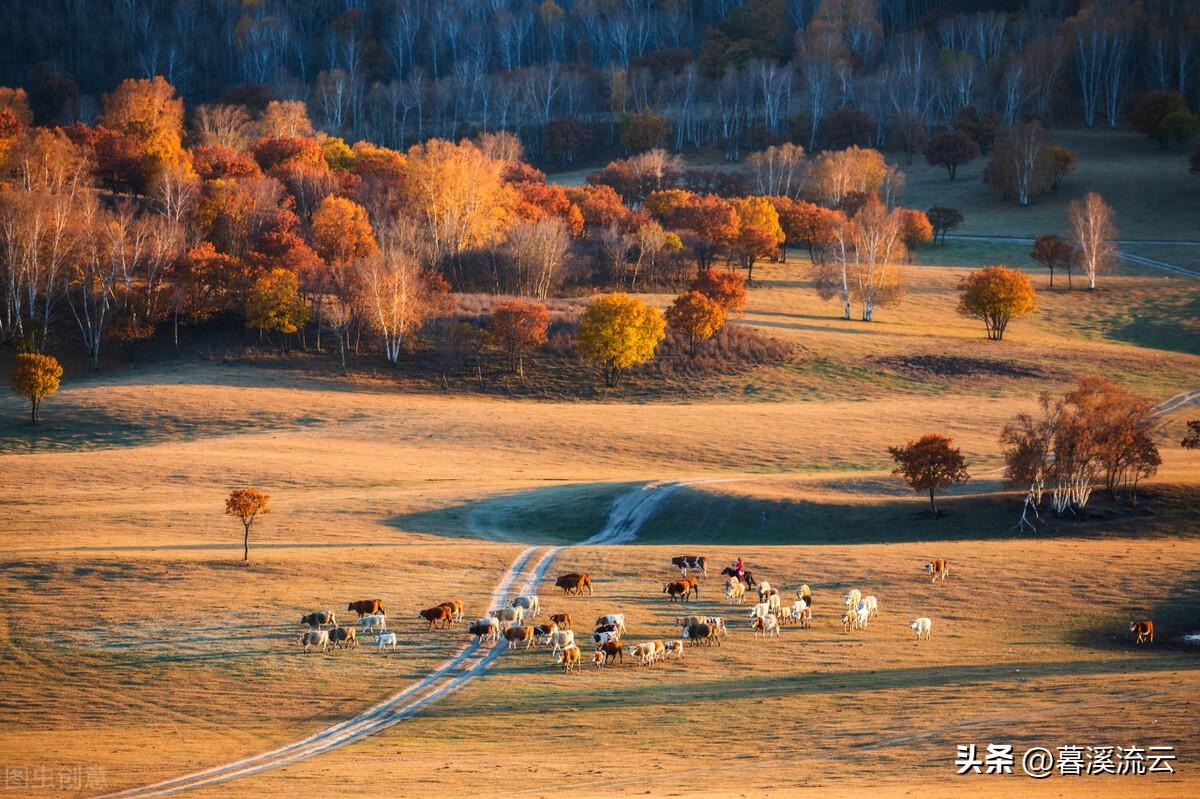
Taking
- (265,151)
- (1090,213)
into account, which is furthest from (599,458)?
(265,151)

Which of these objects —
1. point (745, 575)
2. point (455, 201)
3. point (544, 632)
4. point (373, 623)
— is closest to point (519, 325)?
point (455, 201)

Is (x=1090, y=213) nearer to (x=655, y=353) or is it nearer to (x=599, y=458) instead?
(x=655, y=353)

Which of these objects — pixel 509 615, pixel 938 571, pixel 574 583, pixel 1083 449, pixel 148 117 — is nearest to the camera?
pixel 509 615

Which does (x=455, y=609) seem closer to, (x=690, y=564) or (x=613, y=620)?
(x=613, y=620)

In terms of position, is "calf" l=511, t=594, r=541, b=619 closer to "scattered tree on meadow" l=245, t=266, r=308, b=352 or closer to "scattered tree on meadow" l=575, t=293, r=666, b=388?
"scattered tree on meadow" l=575, t=293, r=666, b=388

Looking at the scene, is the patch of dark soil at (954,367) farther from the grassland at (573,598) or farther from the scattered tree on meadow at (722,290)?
the scattered tree on meadow at (722,290)
